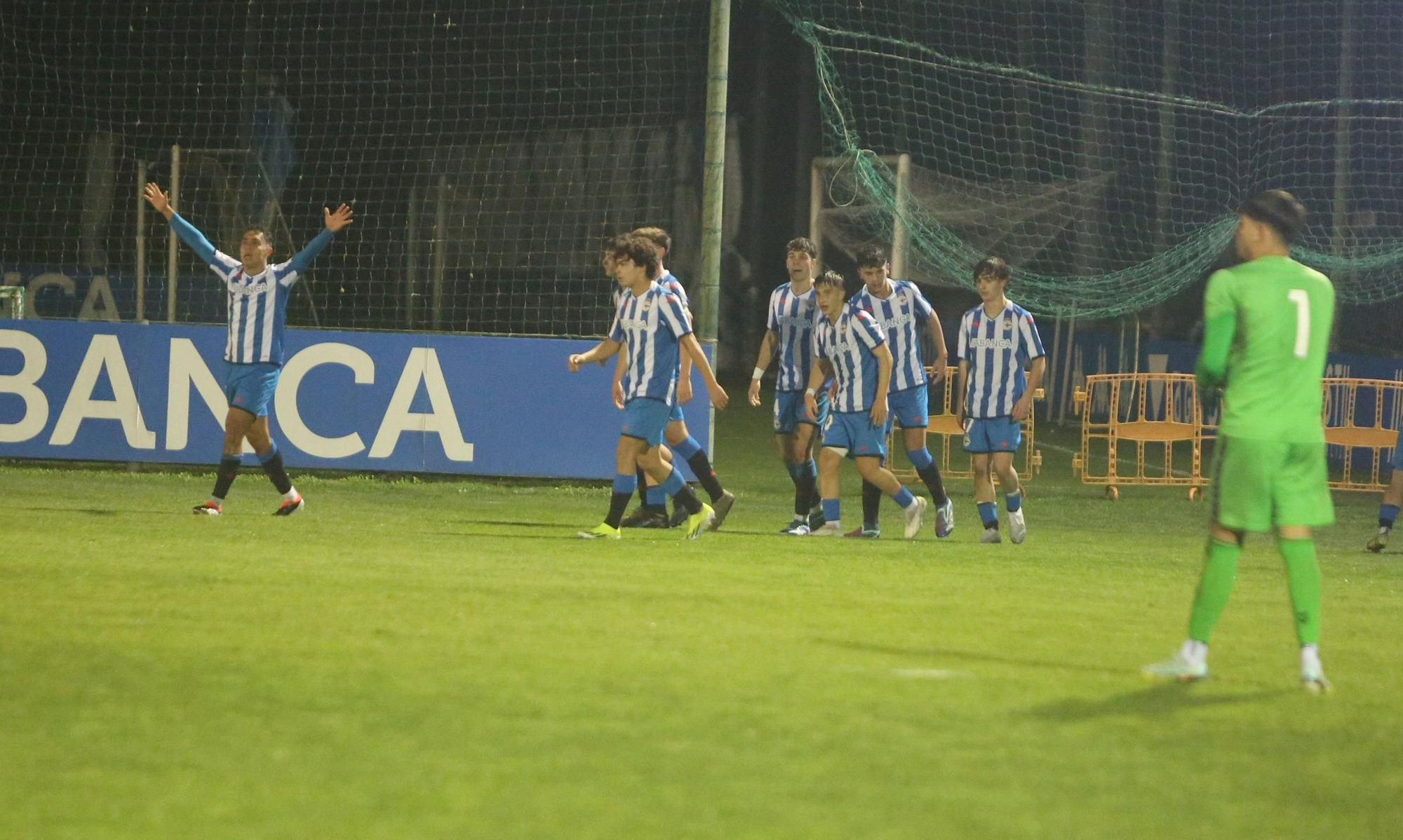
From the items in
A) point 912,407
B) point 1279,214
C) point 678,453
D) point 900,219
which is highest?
point 900,219

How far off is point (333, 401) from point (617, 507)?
4.85 m

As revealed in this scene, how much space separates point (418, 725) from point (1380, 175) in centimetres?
1988

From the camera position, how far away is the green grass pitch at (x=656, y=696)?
393cm

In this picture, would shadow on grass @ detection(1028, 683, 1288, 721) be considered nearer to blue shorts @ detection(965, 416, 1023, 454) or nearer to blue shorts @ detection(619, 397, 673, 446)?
blue shorts @ detection(619, 397, 673, 446)

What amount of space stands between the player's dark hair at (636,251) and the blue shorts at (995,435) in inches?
100

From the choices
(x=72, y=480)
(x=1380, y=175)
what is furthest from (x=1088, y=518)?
(x=1380, y=175)

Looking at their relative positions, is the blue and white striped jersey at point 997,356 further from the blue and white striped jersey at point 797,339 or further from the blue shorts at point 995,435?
Answer: the blue and white striped jersey at point 797,339

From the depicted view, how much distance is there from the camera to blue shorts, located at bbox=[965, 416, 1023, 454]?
11164mm

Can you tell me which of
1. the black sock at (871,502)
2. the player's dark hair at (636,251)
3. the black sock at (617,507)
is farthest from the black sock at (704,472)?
the player's dark hair at (636,251)

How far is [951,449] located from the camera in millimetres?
20906

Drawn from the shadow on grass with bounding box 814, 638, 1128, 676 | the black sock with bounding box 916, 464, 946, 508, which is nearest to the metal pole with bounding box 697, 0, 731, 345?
the black sock with bounding box 916, 464, 946, 508

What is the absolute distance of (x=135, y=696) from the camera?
5.04 metres

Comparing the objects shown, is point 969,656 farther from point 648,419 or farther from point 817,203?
point 817,203

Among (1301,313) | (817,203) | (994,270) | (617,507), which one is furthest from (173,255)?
(1301,313)
